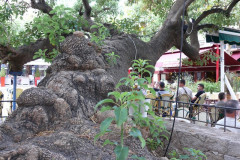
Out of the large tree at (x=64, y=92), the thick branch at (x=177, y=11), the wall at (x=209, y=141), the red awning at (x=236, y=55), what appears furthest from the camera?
the red awning at (x=236, y=55)

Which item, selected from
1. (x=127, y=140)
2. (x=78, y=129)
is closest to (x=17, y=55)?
(x=78, y=129)

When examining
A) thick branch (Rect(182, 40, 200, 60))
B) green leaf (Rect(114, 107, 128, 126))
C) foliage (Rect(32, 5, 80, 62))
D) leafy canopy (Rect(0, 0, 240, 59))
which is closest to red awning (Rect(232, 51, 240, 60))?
leafy canopy (Rect(0, 0, 240, 59))

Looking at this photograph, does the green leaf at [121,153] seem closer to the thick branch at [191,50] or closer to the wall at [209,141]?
the wall at [209,141]

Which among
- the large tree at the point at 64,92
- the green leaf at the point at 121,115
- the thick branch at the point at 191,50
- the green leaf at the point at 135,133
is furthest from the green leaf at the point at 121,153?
the thick branch at the point at 191,50

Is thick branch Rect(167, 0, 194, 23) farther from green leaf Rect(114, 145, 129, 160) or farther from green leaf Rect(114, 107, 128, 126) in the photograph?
green leaf Rect(114, 145, 129, 160)

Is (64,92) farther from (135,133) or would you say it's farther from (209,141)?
(209,141)

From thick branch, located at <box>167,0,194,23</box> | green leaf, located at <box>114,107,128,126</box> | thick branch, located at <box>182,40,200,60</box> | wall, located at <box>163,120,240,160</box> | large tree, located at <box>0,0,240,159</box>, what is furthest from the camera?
thick branch, located at <box>182,40,200,60</box>

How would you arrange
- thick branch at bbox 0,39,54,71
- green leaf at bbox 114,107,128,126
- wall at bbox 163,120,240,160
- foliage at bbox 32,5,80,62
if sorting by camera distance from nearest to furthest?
green leaf at bbox 114,107,128,126
wall at bbox 163,120,240,160
foliage at bbox 32,5,80,62
thick branch at bbox 0,39,54,71

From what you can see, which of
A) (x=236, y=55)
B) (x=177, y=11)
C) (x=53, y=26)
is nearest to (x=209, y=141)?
(x=53, y=26)

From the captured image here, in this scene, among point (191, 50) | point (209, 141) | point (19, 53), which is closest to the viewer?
point (209, 141)

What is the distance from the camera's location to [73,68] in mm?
4391

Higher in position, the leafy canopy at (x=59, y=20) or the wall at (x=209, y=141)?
the leafy canopy at (x=59, y=20)

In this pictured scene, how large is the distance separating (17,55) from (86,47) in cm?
335

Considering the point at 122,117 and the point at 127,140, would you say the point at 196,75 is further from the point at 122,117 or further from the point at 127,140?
the point at 122,117
